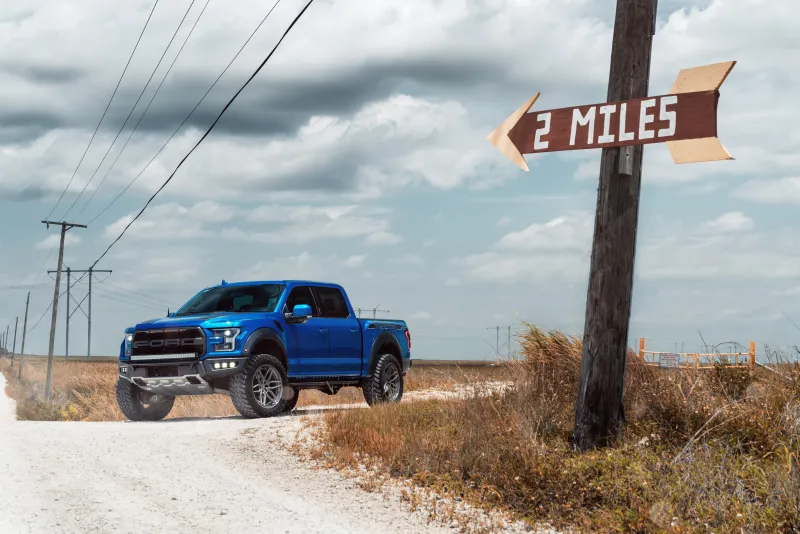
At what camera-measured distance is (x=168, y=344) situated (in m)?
13.4

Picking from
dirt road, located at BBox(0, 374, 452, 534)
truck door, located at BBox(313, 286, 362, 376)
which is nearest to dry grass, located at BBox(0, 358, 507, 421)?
truck door, located at BBox(313, 286, 362, 376)

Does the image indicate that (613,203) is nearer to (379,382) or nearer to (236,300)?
(236,300)

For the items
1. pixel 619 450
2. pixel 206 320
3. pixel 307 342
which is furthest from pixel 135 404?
pixel 619 450

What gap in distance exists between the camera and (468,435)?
8938 mm

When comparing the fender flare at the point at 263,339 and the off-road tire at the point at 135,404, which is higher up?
the fender flare at the point at 263,339

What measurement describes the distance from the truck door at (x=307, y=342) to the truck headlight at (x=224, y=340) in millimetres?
1154

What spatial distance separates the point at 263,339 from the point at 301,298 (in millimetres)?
1398

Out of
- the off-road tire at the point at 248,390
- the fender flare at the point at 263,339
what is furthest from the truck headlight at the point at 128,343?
the fender flare at the point at 263,339

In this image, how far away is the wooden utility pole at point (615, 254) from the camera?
893 cm

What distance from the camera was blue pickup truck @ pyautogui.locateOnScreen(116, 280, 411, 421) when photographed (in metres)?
13.2

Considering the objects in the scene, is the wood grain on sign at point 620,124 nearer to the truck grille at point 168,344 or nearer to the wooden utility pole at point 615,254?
the wooden utility pole at point 615,254

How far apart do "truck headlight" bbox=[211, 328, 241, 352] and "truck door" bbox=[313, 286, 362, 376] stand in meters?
2.06

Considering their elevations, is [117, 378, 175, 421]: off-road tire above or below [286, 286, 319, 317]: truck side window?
below

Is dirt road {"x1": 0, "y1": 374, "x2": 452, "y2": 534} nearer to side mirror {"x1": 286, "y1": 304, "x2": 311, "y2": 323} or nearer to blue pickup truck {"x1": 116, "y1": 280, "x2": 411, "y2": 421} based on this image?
blue pickup truck {"x1": 116, "y1": 280, "x2": 411, "y2": 421}
